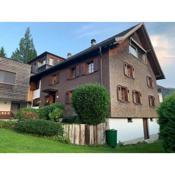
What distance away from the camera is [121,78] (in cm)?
1750

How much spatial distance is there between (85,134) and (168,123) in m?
6.18

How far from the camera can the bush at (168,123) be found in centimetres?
786

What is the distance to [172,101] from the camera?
8.22m

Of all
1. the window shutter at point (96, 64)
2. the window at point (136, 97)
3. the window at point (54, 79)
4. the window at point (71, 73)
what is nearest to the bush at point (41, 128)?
the window shutter at point (96, 64)

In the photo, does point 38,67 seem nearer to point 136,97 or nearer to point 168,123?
point 136,97

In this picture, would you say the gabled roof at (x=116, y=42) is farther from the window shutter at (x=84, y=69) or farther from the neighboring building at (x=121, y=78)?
the window shutter at (x=84, y=69)

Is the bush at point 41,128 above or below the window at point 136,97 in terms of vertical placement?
below

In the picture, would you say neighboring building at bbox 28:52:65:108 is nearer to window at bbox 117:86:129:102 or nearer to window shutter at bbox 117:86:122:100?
window at bbox 117:86:129:102

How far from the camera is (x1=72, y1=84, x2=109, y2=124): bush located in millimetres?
13422

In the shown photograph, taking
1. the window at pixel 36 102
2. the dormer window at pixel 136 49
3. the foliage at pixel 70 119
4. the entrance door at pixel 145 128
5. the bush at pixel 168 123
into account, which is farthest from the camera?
the window at pixel 36 102

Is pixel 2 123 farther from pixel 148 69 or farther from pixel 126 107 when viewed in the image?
pixel 148 69

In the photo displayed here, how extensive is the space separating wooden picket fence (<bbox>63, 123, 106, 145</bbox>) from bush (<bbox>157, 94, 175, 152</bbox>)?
562cm

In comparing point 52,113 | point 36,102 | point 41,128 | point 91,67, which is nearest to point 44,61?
point 36,102

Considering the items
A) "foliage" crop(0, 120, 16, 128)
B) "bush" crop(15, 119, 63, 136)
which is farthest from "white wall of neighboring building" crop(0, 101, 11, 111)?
"bush" crop(15, 119, 63, 136)
